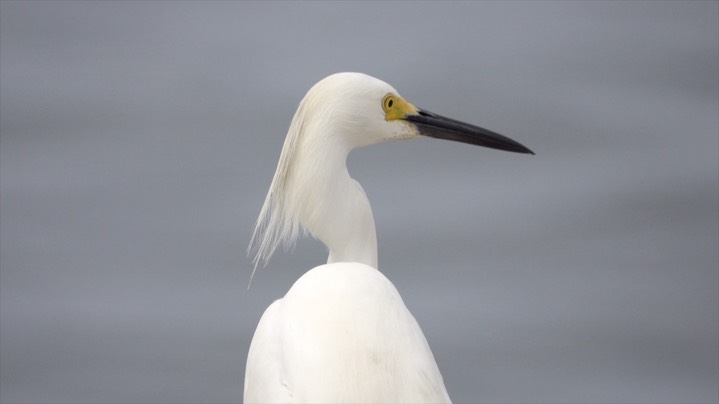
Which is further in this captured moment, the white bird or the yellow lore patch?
the yellow lore patch

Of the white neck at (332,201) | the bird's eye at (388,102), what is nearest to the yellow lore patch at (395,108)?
the bird's eye at (388,102)

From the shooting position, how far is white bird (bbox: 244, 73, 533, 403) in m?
2.26

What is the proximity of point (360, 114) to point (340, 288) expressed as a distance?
0.55 meters

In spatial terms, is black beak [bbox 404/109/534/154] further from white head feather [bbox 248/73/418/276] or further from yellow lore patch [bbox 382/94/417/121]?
white head feather [bbox 248/73/418/276]

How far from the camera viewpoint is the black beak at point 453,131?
296cm

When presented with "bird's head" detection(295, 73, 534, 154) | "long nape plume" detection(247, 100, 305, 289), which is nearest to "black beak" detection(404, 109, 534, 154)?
"bird's head" detection(295, 73, 534, 154)

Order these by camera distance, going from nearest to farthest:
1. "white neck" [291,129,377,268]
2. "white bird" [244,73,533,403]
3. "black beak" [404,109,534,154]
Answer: "white bird" [244,73,533,403], "white neck" [291,129,377,268], "black beak" [404,109,534,154]

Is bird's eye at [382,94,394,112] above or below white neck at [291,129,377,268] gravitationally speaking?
above

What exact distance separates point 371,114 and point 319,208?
0.74 ft

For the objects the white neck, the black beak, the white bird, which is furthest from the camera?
the black beak

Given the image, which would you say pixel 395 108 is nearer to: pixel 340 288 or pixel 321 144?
pixel 321 144

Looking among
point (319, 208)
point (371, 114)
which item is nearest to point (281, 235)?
point (319, 208)

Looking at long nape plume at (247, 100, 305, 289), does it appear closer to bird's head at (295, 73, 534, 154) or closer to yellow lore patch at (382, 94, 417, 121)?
bird's head at (295, 73, 534, 154)

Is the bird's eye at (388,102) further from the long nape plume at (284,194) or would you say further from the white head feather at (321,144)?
the long nape plume at (284,194)
